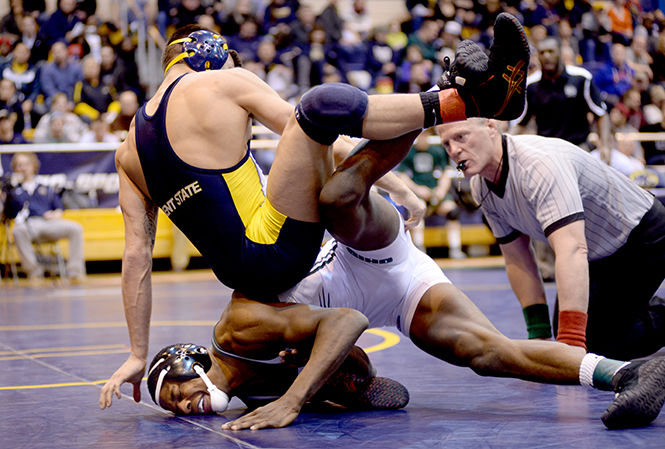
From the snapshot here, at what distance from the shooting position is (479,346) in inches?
114

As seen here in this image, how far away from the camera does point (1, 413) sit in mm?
2971

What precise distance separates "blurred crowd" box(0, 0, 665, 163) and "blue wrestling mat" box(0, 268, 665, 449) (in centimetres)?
584

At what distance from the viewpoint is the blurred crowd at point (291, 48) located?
10547 millimetres

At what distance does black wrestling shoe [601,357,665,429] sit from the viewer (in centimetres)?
239

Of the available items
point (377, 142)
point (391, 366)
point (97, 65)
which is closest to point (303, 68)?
point (97, 65)

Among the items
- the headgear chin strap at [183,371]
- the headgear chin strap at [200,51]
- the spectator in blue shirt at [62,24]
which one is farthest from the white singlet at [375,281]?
the spectator in blue shirt at [62,24]

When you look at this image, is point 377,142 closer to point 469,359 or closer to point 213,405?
point 469,359

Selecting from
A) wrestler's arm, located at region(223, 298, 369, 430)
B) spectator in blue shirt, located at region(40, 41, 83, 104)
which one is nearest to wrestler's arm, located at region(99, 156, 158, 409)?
wrestler's arm, located at region(223, 298, 369, 430)

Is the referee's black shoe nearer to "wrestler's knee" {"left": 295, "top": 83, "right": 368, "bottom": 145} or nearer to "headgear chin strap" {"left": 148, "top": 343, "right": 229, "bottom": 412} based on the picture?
"wrestler's knee" {"left": 295, "top": 83, "right": 368, "bottom": 145}

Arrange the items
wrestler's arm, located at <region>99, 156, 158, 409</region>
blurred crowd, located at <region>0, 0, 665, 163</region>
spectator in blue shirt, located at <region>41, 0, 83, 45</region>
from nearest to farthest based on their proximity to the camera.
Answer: wrestler's arm, located at <region>99, 156, 158, 409</region>
blurred crowd, located at <region>0, 0, 665, 163</region>
spectator in blue shirt, located at <region>41, 0, 83, 45</region>

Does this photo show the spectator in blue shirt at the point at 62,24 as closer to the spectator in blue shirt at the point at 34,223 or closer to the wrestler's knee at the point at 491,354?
the spectator in blue shirt at the point at 34,223

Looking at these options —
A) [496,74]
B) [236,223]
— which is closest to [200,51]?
[236,223]

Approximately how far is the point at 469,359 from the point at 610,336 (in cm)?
110

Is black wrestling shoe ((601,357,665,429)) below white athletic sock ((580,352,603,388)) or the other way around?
the other way around
